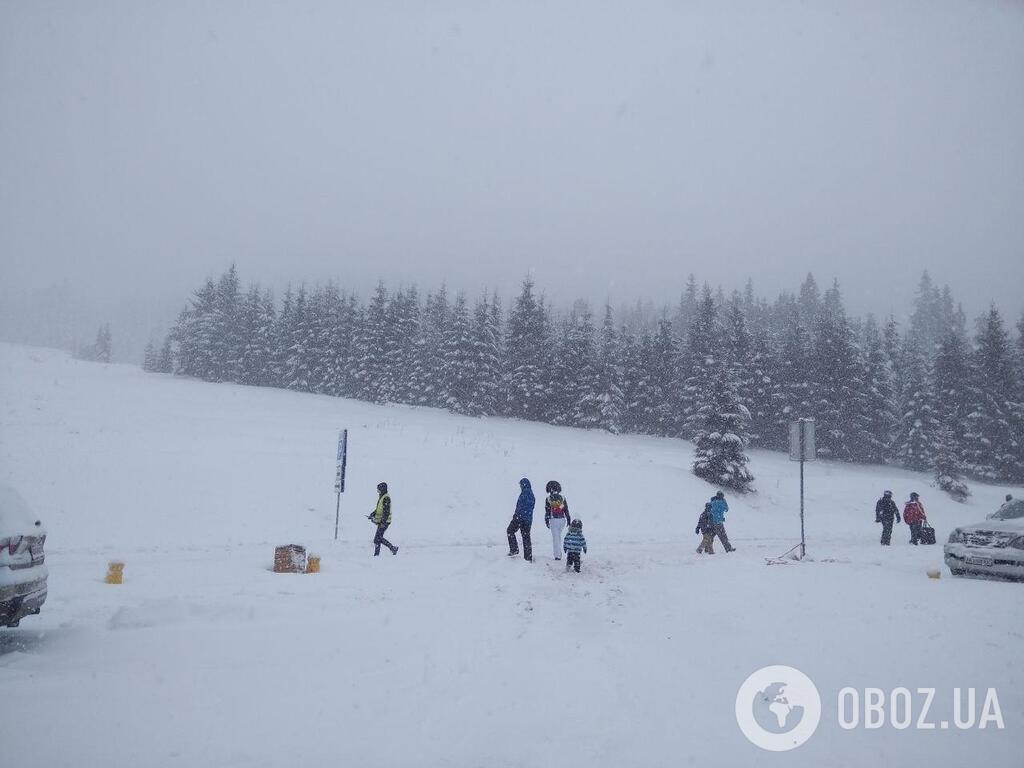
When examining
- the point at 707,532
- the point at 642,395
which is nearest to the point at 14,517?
the point at 707,532

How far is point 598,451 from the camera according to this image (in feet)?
102

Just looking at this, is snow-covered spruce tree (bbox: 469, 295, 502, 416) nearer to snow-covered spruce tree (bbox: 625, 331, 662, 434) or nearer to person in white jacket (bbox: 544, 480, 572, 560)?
snow-covered spruce tree (bbox: 625, 331, 662, 434)

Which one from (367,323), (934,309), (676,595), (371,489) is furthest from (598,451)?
(934,309)

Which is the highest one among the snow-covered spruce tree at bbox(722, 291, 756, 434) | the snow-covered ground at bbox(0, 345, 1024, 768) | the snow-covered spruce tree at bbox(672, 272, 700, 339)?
the snow-covered spruce tree at bbox(672, 272, 700, 339)

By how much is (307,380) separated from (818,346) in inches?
1913

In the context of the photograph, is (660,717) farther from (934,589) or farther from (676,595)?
(934,589)

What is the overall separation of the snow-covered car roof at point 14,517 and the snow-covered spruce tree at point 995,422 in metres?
52.6

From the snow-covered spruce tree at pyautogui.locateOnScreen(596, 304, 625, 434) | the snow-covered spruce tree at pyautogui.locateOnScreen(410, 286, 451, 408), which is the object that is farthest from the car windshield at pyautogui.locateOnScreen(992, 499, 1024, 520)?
the snow-covered spruce tree at pyautogui.locateOnScreen(410, 286, 451, 408)

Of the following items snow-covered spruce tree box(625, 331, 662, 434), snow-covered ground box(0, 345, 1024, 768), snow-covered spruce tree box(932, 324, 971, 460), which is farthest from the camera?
snow-covered spruce tree box(625, 331, 662, 434)

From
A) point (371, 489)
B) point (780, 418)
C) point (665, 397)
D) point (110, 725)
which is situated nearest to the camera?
point (110, 725)

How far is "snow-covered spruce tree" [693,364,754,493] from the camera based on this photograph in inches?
1105

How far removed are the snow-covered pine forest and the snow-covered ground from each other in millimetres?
28610

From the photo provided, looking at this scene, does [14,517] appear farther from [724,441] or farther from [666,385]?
[666,385]

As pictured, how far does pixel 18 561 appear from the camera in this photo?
20.6 feet
